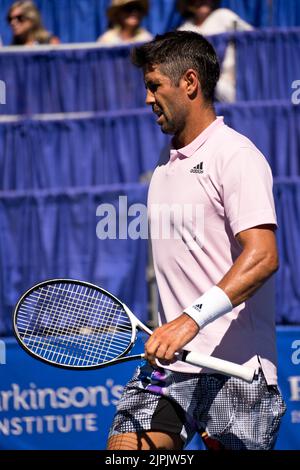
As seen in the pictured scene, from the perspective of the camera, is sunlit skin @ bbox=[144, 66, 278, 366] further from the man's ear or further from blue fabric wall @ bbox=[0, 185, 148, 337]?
blue fabric wall @ bbox=[0, 185, 148, 337]

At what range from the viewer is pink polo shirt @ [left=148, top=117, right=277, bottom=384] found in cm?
334

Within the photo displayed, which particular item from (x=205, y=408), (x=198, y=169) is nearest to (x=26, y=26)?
(x=198, y=169)

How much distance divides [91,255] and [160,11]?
2.69m

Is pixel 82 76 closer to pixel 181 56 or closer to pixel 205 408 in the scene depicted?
pixel 181 56

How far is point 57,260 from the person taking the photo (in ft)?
21.8

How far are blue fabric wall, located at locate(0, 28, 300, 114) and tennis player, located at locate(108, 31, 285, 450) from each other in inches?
152

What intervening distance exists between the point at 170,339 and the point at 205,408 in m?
0.51

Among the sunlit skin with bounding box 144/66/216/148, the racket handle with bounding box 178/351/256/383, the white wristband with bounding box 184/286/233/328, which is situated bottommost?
the racket handle with bounding box 178/351/256/383

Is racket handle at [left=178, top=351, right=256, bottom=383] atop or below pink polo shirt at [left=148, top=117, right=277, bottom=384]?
below

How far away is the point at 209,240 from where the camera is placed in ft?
11.1

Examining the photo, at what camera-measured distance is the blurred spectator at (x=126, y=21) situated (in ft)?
25.5

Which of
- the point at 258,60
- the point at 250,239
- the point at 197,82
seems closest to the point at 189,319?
the point at 250,239

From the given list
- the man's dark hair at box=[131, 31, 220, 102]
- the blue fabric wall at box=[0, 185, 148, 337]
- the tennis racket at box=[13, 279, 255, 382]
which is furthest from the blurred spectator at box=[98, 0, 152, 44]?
the man's dark hair at box=[131, 31, 220, 102]

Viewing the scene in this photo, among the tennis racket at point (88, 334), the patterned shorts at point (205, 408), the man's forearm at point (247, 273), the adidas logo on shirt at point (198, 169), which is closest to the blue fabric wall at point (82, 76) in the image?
the tennis racket at point (88, 334)
